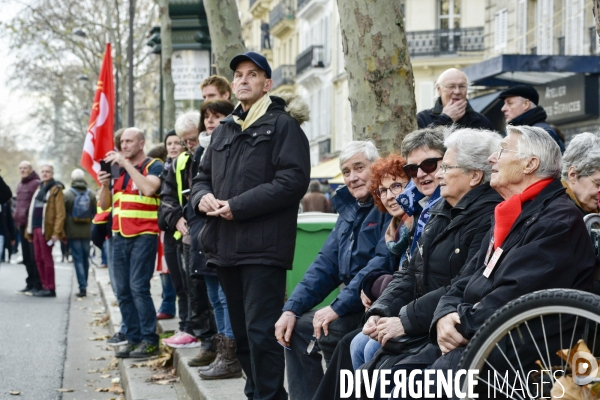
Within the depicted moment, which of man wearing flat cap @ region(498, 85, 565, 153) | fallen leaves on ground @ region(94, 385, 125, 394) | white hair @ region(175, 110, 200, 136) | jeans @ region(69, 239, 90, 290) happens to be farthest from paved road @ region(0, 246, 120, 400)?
man wearing flat cap @ region(498, 85, 565, 153)

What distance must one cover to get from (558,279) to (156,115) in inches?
2234

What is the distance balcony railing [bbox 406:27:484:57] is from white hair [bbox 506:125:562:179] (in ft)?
119

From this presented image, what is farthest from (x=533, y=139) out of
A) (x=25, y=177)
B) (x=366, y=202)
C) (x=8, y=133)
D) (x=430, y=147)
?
(x=8, y=133)

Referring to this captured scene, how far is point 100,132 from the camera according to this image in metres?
10.6

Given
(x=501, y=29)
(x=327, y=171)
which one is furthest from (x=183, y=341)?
(x=327, y=171)

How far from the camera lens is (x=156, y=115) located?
2356 inches

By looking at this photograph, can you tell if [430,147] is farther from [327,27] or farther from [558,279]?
[327,27]

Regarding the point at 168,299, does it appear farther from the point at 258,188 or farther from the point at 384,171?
the point at 384,171

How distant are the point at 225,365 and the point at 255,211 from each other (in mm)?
1690

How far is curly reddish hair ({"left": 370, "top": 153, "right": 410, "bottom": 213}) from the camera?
19.6 ft

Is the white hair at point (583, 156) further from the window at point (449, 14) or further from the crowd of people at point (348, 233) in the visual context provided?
the window at point (449, 14)

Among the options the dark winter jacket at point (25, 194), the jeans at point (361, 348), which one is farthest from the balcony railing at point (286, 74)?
the jeans at point (361, 348)

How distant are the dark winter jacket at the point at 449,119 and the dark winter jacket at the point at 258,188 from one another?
1.48 metres

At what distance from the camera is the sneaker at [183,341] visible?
349 inches
